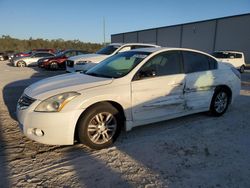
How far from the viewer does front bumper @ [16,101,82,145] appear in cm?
340

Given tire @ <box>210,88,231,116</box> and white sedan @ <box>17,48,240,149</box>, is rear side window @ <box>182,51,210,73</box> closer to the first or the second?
white sedan @ <box>17,48,240,149</box>

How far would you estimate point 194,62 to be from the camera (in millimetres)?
5008

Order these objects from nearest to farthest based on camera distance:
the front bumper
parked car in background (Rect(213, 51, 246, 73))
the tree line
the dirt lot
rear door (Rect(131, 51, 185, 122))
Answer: the dirt lot → the front bumper → rear door (Rect(131, 51, 185, 122)) → parked car in background (Rect(213, 51, 246, 73)) → the tree line

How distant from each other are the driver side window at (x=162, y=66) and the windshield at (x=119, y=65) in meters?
0.17

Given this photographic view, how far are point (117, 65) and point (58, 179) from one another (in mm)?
2478

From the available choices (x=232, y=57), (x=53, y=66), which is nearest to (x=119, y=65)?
(x=53, y=66)

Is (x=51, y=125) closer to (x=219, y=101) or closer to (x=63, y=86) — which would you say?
(x=63, y=86)

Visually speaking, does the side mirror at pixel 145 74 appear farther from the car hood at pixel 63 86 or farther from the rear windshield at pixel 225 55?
the rear windshield at pixel 225 55

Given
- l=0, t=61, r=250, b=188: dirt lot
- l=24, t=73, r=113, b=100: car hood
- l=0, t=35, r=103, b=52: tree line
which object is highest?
l=0, t=35, r=103, b=52: tree line

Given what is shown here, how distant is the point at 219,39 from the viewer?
28.1m

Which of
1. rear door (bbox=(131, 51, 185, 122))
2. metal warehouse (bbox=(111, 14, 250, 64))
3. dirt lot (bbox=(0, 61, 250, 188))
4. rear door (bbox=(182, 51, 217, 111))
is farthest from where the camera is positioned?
metal warehouse (bbox=(111, 14, 250, 64))

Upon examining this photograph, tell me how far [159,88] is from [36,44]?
58.5 m

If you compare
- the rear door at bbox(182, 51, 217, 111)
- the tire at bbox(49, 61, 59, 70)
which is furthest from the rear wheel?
the rear door at bbox(182, 51, 217, 111)

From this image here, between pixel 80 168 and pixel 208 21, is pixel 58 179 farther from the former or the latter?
pixel 208 21
